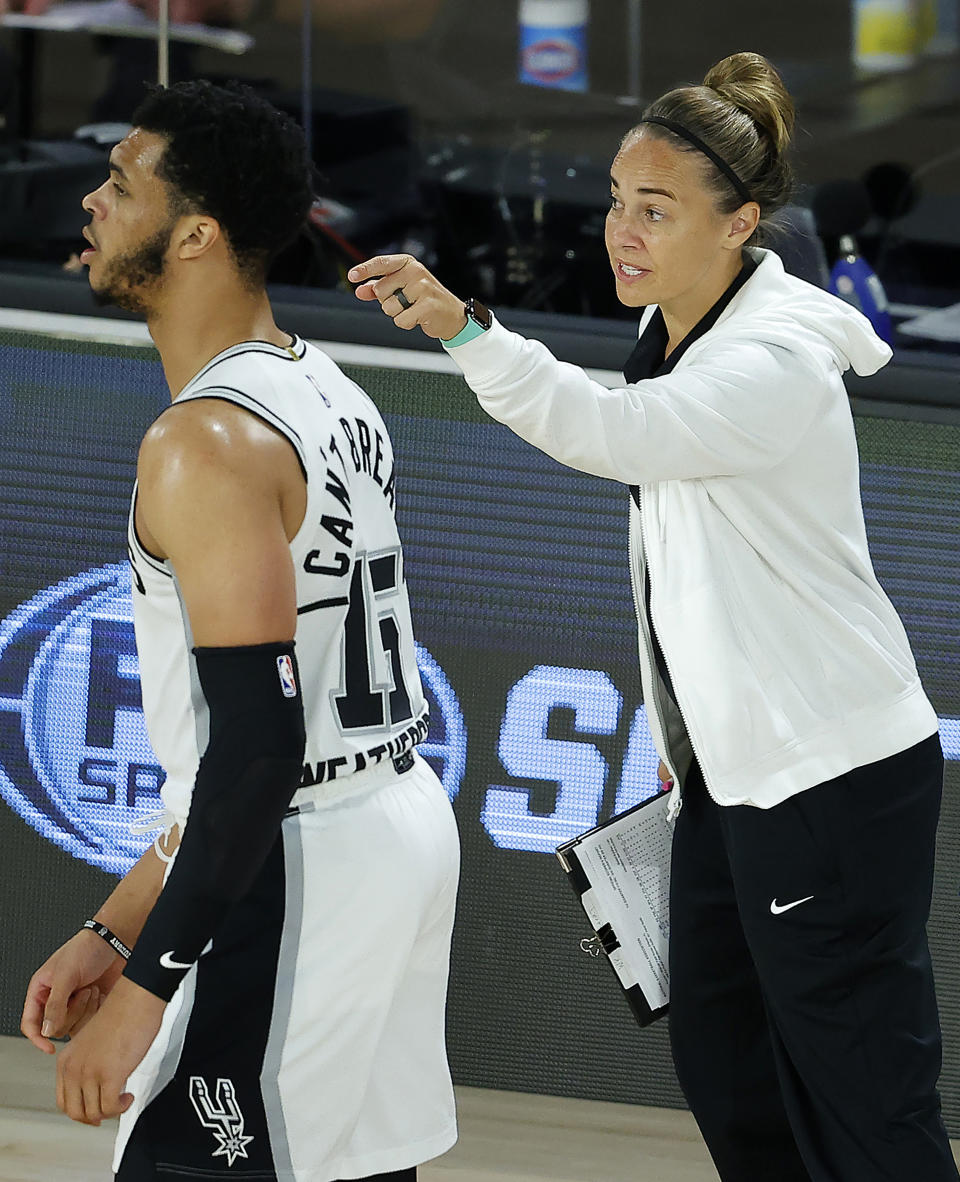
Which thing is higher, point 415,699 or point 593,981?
point 415,699

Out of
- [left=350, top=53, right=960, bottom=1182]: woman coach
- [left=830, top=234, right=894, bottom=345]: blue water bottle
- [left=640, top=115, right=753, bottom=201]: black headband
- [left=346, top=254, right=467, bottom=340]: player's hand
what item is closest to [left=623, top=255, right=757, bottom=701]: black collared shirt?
[left=350, top=53, right=960, bottom=1182]: woman coach

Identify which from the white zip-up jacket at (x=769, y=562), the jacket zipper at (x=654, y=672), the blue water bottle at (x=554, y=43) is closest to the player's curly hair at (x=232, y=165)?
the white zip-up jacket at (x=769, y=562)

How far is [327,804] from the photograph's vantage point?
1714 millimetres

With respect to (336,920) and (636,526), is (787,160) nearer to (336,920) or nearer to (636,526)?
(636,526)

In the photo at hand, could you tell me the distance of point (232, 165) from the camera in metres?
1.74

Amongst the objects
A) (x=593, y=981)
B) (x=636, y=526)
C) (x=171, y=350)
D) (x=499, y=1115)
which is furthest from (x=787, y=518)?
(x=499, y=1115)

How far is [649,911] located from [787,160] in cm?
96

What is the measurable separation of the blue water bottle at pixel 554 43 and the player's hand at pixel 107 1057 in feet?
21.9

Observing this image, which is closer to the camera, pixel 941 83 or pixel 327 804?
pixel 327 804

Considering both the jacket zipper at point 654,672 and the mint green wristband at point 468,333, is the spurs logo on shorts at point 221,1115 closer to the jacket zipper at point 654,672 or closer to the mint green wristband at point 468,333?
the jacket zipper at point 654,672

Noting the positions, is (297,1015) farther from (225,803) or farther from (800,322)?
(800,322)

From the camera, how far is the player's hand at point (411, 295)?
1721 millimetres

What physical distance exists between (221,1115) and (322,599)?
0.50m

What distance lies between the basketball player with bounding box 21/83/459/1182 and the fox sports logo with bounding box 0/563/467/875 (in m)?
0.99
